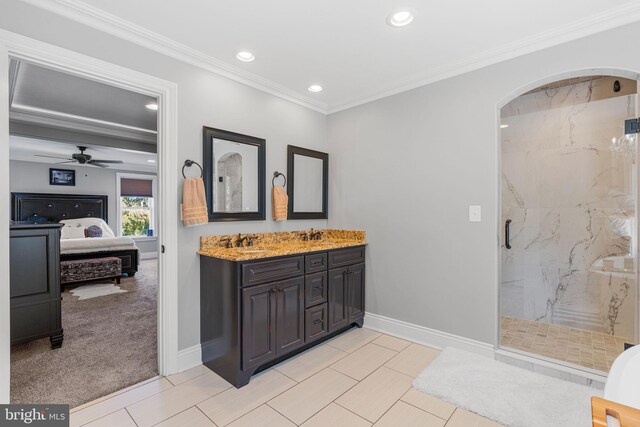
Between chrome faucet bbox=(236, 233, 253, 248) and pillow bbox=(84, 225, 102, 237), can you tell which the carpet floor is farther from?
pillow bbox=(84, 225, 102, 237)

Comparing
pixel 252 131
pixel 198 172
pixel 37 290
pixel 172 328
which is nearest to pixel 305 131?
pixel 252 131

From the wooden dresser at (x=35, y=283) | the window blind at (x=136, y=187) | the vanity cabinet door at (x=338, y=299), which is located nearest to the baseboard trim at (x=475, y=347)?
the vanity cabinet door at (x=338, y=299)

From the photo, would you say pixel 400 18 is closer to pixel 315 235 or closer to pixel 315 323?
pixel 315 235

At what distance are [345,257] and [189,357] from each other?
63.1 inches

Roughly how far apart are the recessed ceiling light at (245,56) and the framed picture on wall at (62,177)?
6.60 metres

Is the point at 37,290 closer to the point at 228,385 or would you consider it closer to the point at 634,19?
the point at 228,385

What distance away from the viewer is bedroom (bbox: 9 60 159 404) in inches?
96.8

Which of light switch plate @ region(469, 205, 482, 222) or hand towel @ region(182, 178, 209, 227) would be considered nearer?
hand towel @ region(182, 178, 209, 227)

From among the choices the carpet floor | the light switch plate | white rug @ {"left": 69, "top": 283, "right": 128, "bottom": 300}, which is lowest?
the carpet floor

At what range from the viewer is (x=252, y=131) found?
2.90 m

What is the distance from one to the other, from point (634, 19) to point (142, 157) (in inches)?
287

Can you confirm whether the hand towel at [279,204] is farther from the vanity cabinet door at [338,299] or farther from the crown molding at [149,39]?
the crown molding at [149,39]

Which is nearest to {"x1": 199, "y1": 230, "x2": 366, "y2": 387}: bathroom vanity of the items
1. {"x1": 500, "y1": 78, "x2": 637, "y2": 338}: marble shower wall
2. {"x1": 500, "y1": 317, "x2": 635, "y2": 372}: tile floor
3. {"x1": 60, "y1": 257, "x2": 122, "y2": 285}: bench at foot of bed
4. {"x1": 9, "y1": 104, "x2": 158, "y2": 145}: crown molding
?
{"x1": 500, "y1": 317, "x2": 635, "y2": 372}: tile floor

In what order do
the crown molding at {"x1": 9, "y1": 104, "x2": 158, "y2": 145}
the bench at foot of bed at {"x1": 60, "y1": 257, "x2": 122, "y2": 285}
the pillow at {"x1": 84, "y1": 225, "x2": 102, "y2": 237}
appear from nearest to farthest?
1. the crown molding at {"x1": 9, "y1": 104, "x2": 158, "y2": 145}
2. the bench at foot of bed at {"x1": 60, "y1": 257, "x2": 122, "y2": 285}
3. the pillow at {"x1": 84, "y1": 225, "x2": 102, "y2": 237}
